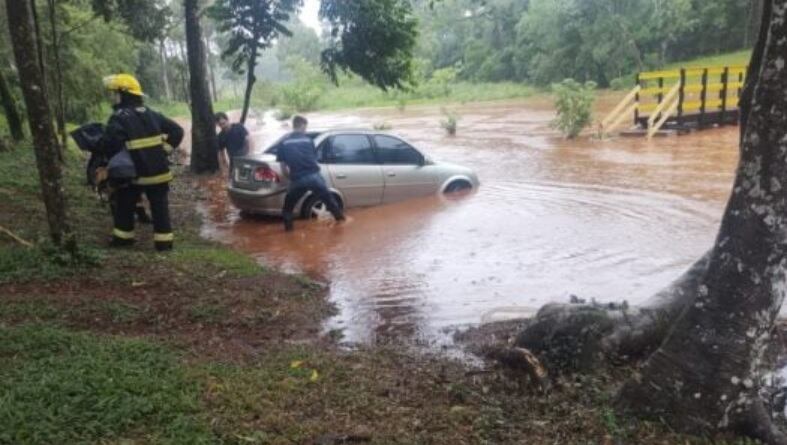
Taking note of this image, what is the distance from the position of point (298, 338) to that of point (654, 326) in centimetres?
254

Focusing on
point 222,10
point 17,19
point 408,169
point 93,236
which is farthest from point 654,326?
point 222,10

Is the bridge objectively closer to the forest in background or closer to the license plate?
the license plate

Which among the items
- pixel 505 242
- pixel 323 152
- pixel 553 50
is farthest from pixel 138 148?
pixel 553 50

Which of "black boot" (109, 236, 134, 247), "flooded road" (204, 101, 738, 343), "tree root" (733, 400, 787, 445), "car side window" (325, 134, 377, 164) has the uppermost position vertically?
"car side window" (325, 134, 377, 164)

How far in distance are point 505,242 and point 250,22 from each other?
374 inches

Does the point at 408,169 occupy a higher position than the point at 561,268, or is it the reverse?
the point at 408,169

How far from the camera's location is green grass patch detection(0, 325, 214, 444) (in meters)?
3.31

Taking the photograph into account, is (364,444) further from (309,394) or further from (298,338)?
(298,338)

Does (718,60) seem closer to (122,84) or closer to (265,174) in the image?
(265,174)

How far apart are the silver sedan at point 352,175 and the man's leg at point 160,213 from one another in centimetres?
250

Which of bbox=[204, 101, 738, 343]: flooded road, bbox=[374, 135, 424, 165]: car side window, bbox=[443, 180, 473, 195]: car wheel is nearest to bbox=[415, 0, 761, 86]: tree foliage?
bbox=[204, 101, 738, 343]: flooded road

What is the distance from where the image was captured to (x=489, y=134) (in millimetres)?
26453

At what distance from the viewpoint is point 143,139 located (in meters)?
7.27

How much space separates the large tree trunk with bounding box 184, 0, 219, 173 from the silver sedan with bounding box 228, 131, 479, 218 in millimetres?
5373
